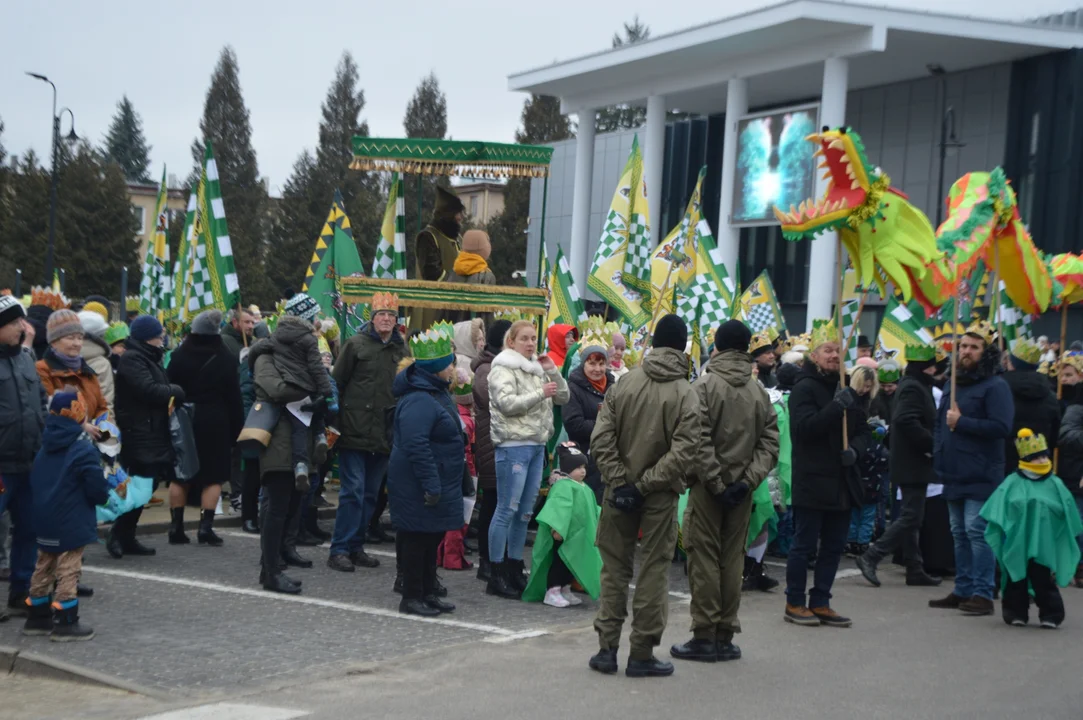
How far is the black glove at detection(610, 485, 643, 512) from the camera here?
22.5 ft

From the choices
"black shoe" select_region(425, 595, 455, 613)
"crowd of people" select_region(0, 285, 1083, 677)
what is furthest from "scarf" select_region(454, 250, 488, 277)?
"black shoe" select_region(425, 595, 455, 613)

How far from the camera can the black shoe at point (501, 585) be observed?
909 cm

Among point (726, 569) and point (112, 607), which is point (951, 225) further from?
point (112, 607)

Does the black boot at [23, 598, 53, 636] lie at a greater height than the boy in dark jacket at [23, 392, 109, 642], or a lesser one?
lesser

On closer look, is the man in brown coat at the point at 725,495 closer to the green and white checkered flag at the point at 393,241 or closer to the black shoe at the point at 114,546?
the black shoe at the point at 114,546

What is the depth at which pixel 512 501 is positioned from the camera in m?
9.02

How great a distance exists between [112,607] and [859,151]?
228 inches

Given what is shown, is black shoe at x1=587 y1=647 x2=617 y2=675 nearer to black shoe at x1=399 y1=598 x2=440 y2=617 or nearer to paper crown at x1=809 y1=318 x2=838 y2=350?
black shoe at x1=399 y1=598 x2=440 y2=617

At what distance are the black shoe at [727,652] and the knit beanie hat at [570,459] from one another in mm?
1857

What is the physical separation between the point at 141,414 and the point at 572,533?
3659 millimetres

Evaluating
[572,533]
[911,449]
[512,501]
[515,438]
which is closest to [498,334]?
[515,438]

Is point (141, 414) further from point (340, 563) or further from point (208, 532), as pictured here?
point (340, 563)

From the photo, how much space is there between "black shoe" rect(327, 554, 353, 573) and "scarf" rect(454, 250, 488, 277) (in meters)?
3.32

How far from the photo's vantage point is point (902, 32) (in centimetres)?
3503
